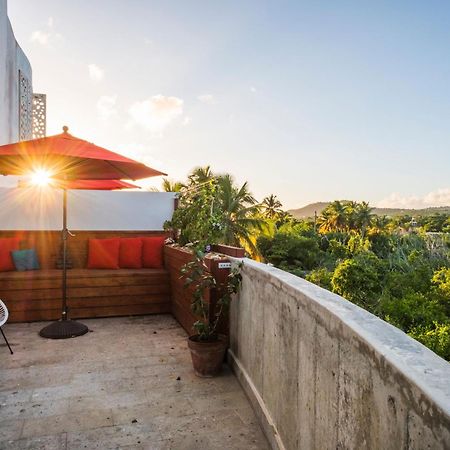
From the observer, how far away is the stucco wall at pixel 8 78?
277 inches

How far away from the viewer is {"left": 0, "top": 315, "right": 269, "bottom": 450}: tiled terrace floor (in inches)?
93.9

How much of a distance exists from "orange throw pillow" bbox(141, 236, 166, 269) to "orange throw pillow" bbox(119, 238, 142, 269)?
7 centimetres

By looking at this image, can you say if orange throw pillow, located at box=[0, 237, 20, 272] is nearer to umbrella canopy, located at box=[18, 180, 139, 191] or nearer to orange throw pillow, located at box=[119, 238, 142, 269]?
umbrella canopy, located at box=[18, 180, 139, 191]

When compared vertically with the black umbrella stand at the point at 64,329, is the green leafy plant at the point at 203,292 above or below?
above

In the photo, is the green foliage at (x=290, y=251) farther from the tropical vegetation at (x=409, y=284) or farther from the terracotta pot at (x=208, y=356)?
the terracotta pot at (x=208, y=356)

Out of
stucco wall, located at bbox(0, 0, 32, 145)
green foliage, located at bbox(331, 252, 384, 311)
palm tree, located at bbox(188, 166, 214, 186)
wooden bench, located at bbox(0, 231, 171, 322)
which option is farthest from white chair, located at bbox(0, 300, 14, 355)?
palm tree, located at bbox(188, 166, 214, 186)

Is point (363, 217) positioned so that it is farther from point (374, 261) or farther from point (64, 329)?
point (64, 329)

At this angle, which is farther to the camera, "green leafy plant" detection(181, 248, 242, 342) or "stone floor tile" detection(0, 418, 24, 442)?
"green leafy plant" detection(181, 248, 242, 342)

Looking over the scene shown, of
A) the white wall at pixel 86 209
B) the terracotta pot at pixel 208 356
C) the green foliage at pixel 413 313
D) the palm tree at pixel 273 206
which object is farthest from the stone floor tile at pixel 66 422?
the palm tree at pixel 273 206

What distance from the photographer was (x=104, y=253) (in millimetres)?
5656

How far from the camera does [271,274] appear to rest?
8.05 feet

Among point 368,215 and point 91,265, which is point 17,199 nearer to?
point 91,265

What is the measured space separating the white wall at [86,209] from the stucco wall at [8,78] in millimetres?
1619

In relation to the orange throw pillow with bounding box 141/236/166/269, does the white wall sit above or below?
above
